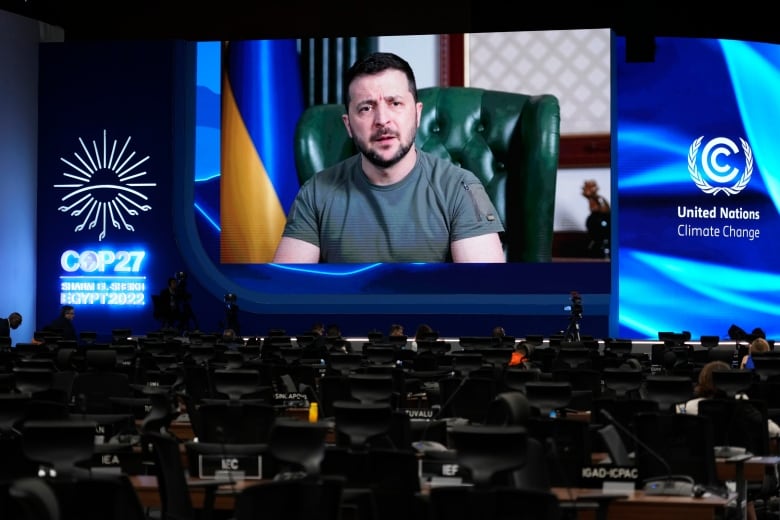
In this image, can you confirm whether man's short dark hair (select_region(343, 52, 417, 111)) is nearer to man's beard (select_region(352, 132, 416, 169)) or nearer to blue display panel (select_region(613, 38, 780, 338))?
man's beard (select_region(352, 132, 416, 169))

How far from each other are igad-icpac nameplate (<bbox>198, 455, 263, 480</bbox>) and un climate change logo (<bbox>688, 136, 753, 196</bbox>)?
905 inches

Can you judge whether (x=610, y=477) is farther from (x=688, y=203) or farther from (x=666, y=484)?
(x=688, y=203)

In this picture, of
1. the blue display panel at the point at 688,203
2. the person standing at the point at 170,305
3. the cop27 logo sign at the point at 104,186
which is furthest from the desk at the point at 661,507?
the cop27 logo sign at the point at 104,186

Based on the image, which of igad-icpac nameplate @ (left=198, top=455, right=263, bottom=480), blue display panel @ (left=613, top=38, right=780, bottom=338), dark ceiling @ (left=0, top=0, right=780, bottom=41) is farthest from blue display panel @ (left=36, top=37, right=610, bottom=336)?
igad-icpac nameplate @ (left=198, top=455, right=263, bottom=480)

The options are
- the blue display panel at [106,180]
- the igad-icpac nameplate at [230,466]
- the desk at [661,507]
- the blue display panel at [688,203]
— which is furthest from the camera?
the blue display panel at [106,180]

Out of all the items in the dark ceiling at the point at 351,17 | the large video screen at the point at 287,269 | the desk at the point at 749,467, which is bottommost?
the desk at the point at 749,467

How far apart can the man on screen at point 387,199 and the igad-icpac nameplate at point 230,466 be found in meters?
20.9

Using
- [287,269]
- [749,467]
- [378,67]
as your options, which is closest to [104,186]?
[287,269]

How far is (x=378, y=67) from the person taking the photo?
29438 millimetres

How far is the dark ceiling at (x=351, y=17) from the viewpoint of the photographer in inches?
1235

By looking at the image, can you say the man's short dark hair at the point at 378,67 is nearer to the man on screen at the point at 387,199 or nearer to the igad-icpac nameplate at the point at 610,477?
the man on screen at the point at 387,199

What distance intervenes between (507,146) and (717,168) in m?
4.68

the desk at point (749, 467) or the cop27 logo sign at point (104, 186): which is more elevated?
the cop27 logo sign at point (104, 186)

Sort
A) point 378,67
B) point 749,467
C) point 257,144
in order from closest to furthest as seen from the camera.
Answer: point 749,467 → point 378,67 → point 257,144
